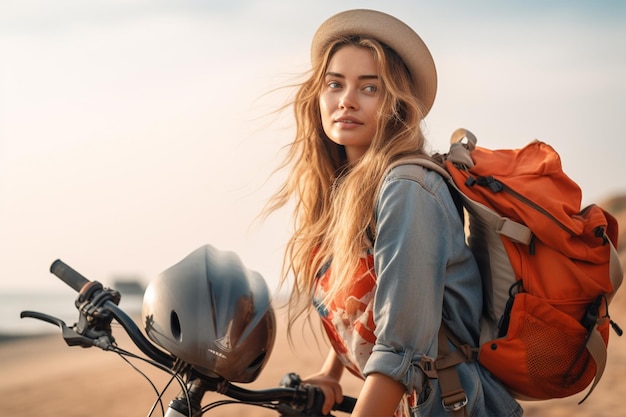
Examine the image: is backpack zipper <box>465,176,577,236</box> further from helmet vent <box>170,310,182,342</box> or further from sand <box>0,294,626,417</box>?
sand <box>0,294,626,417</box>

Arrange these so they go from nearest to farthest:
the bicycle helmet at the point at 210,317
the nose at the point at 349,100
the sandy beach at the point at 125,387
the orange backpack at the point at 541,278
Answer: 1. the bicycle helmet at the point at 210,317
2. the orange backpack at the point at 541,278
3. the nose at the point at 349,100
4. the sandy beach at the point at 125,387

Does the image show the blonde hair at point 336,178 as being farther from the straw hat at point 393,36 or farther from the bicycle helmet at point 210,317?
the bicycle helmet at point 210,317

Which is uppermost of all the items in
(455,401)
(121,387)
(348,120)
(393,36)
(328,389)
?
(393,36)

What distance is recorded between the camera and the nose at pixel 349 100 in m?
3.05

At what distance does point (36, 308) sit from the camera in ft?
66.2

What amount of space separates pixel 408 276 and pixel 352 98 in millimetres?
815

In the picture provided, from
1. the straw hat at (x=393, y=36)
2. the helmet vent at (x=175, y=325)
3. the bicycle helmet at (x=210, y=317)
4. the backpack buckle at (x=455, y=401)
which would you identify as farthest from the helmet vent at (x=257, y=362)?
the straw hat at (x=393, y=36)

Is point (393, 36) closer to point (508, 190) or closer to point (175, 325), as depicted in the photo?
point (508, 190)

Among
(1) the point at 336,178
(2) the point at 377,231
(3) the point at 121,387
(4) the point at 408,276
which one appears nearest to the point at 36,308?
(3) the point at 121,387

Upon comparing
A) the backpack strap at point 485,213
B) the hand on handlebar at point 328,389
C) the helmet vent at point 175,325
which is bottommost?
the hand on handlebar at point 328,389

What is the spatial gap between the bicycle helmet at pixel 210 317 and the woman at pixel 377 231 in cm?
34

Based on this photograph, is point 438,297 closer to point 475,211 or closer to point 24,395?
point 475,211

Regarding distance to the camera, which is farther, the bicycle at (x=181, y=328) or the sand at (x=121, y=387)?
the sand at (x=121, y=387)

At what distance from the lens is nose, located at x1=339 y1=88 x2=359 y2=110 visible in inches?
120
